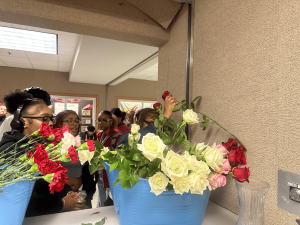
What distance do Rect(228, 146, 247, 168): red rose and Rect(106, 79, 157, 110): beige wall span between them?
249 centimetres

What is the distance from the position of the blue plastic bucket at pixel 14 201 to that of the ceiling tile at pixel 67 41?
2238 mm

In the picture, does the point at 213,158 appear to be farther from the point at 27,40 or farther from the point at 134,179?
the point at 27,40

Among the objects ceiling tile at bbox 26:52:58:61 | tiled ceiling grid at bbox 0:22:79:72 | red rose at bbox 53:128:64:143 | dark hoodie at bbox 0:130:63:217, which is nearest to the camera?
red rose at bbox 53:128:64:143

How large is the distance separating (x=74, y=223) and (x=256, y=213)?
0.54 metres

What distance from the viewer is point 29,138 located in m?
0.79

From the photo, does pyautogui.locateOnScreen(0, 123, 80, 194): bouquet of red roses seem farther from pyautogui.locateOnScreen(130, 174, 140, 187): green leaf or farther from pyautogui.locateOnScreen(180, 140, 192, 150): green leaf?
pyautogui.locateOnScreen(180, 140, 192, 150): green leaf

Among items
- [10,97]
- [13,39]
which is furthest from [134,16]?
[13,39]

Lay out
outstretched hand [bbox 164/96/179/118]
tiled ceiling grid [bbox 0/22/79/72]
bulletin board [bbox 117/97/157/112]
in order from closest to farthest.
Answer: outstretched hand [bbox 164/96/179/118], tiled ceiling grid [bbox 0/22/79/72], bulletin board [bbox 117/97/157/112]

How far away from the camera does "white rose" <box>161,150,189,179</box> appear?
44cm

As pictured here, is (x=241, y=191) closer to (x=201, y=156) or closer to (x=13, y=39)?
(x=201, y=156)

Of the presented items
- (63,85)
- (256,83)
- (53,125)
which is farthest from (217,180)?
(63,85)

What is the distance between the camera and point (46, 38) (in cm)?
244

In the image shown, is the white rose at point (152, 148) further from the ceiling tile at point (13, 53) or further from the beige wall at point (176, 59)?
the ceiling tile at point (13, 53)

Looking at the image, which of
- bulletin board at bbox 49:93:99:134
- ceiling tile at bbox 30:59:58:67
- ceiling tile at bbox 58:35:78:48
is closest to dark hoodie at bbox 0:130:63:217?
ceiling tile at bbox 58:35:78:48
